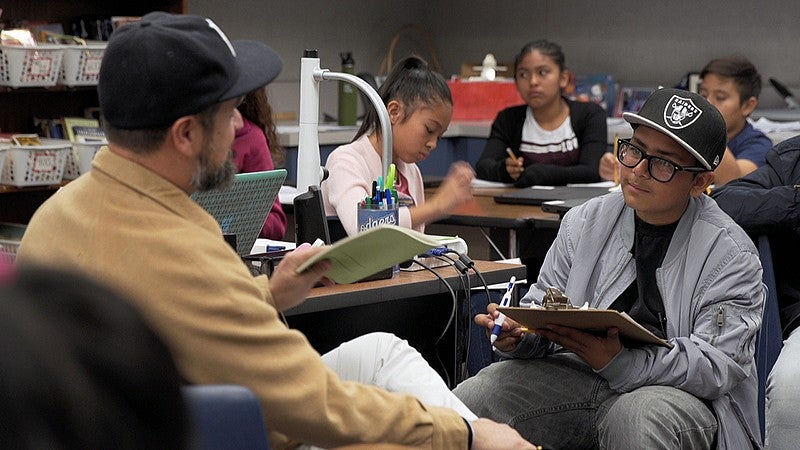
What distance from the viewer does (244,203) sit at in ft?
8.70

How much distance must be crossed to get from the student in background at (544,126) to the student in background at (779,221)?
167 centimetres

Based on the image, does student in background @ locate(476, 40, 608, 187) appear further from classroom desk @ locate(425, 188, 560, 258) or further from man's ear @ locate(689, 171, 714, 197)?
man's ear @ locate(689, 171, 714, 197)

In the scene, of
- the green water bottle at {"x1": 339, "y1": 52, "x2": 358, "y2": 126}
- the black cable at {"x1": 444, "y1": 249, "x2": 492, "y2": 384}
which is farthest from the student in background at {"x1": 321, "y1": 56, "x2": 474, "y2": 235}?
the green water bottle at {"x1": 339, "y1": 52, "x2": 358, "y2": 126}

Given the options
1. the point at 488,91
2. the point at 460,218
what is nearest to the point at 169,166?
the point at 460,218

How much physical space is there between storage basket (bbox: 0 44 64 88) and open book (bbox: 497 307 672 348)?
265 cm

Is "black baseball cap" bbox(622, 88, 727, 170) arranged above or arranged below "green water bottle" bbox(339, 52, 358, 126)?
above

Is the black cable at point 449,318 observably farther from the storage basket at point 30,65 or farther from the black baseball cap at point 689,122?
the storage basket at point 30,65

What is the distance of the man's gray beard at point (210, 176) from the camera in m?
1.70

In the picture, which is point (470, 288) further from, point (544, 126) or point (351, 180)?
point (544, 126)

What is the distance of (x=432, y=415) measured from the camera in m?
1.79

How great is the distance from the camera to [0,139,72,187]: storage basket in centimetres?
440

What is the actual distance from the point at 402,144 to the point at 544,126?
1957 mm

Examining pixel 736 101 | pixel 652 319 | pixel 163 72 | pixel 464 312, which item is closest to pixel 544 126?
pixel 736 101

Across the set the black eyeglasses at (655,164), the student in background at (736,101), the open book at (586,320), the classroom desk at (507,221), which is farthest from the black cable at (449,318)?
the student in background at (736,101)
